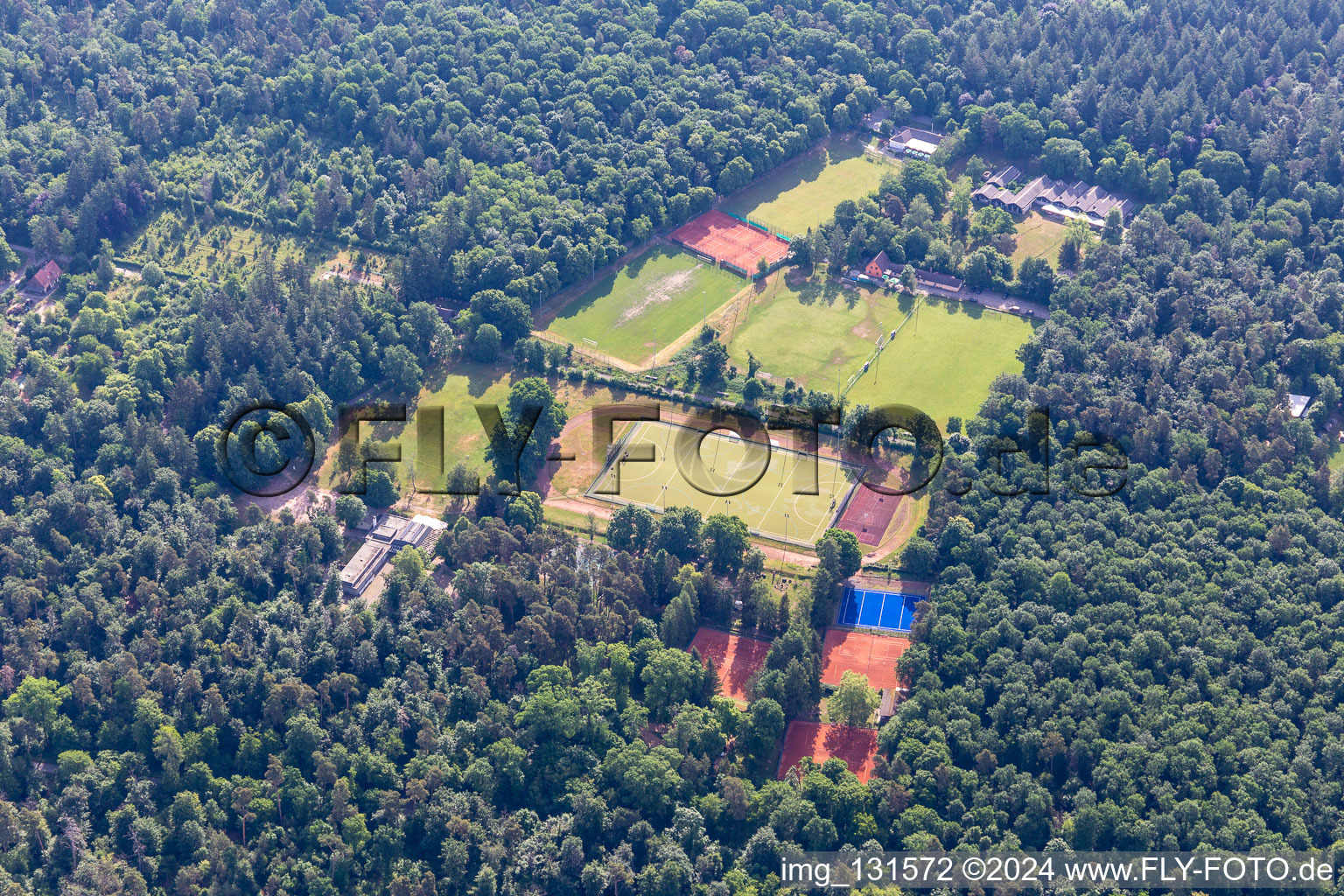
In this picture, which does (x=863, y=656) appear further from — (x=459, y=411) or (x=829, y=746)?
(x=459, y=411)

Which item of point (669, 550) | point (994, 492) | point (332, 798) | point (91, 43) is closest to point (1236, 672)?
point (994, 492)

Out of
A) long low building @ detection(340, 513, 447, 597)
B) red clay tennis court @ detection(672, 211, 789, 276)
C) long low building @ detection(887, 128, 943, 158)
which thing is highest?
long low building @ detection(887, 128, 943, 158)

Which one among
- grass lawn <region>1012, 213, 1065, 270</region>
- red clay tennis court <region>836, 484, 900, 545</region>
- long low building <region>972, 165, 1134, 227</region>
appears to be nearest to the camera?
red clay tennis court <region>836, 484, 900, 545</region>

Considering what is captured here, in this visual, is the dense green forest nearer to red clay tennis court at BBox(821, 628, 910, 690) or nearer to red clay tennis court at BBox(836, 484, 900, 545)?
red clay tennis court at BBox(821, 628, 910, 690)

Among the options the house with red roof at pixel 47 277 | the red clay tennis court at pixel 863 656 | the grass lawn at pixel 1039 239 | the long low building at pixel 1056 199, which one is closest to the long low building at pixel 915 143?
the long low building at pixel 1056 199

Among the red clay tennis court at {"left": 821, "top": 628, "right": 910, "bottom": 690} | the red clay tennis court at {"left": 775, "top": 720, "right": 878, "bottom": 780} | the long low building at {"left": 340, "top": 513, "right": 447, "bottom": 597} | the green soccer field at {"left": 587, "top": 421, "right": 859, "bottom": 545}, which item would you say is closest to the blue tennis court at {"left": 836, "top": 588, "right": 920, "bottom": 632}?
the red clay tennis court at {"left": 821, "top": 628, "right": 910, "bottom": 690}

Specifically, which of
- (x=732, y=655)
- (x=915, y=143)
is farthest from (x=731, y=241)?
(x=732, y=655)
